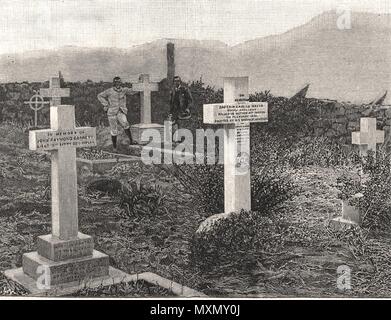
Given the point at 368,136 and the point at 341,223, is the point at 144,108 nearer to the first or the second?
the point at 368,136

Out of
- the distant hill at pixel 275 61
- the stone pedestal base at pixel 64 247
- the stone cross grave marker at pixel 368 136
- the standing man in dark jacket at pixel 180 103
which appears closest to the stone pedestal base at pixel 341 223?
the stone cross grave marker at pixel 368 136

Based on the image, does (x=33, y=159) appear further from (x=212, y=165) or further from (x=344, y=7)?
(x=344, y=7)

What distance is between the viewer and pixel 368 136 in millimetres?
8367

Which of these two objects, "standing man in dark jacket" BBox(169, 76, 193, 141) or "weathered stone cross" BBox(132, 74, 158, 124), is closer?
"standing man in dark jacket" BBox(169, 76, 193, 141)

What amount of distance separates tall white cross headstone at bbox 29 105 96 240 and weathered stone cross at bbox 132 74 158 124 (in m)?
2.20

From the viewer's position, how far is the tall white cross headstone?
22.5ft

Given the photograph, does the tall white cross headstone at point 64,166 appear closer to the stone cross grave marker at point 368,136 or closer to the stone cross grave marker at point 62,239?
the stone cross grave marker at point 62,239

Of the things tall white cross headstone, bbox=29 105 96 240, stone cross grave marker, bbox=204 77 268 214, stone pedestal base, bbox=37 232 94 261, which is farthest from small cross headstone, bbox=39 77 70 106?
stone pedestal base, bbox=37 232 94 261

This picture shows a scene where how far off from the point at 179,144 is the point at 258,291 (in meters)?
2.53

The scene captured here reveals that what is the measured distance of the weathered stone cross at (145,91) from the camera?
9.00m

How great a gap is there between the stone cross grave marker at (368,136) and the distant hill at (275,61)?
1.75 ft

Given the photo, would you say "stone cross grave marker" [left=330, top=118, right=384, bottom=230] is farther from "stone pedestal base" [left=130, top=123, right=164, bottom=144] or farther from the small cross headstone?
the small cross headstone

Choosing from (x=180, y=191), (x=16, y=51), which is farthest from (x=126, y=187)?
(x=16, y=51)

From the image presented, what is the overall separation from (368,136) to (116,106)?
379 cm
